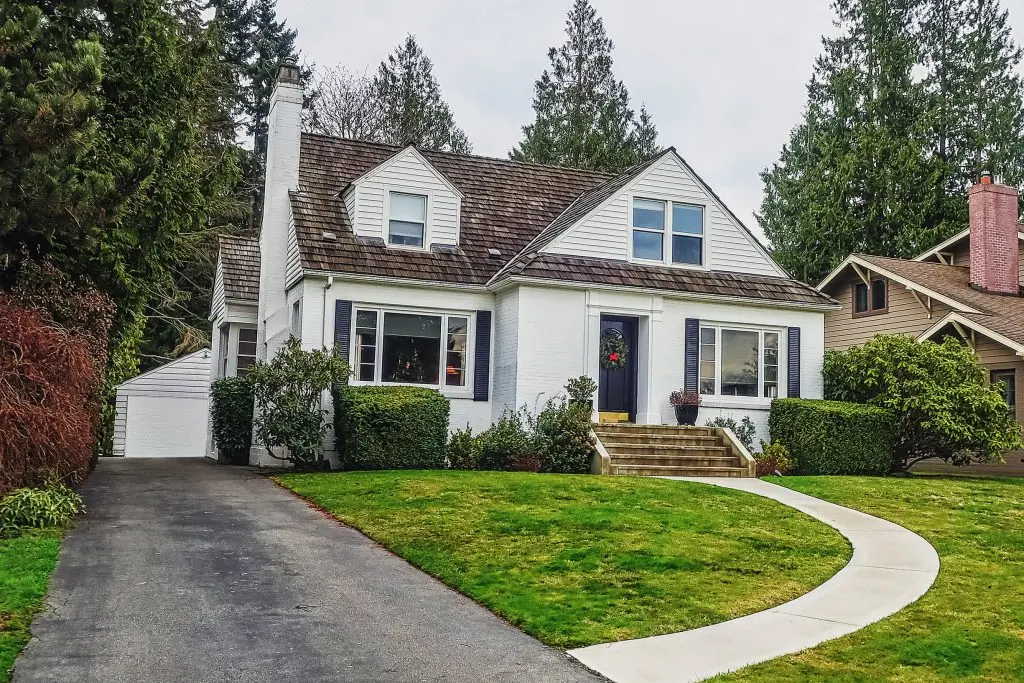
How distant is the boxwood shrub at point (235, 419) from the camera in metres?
20.7

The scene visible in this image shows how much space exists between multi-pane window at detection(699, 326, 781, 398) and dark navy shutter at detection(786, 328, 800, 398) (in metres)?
0.25

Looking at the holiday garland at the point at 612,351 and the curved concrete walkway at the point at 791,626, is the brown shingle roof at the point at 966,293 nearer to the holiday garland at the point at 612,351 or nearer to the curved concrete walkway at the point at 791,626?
the holiday garland at the point at 612,351

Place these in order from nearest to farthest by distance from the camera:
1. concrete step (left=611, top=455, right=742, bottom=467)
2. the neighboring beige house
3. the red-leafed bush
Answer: the red-leafed bush < concrete step (left=611, top=455, right=742, bottom=467) < the neighboring beige house

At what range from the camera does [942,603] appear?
316 inches

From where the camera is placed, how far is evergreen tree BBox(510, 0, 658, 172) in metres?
44.0

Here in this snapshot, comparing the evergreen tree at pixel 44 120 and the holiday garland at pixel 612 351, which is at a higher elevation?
the evergreen tree at pixel 44 120

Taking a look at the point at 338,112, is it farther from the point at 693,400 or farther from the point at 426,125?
the point at 693,400

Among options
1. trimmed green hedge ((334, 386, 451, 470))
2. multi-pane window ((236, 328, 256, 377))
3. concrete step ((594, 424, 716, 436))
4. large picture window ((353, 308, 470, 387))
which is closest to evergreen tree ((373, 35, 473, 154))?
multi-pane window ((236, 328, 256, 377))

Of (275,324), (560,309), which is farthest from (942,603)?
(275,324)

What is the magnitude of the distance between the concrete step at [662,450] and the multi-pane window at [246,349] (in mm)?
9776

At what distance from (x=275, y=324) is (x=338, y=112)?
831 inches

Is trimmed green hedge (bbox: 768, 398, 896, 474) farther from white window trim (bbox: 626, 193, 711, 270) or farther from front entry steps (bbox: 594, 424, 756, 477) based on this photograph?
white window trim (bbox: 626, 193, 711, 270)

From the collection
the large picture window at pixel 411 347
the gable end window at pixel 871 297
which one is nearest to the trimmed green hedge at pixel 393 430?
the large picture window at pixel 411 347

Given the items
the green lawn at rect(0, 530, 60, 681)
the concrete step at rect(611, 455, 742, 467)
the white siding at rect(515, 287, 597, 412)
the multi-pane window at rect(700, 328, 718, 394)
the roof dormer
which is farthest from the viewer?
the multi-pane window at rect(700, 328, 718, 394)
